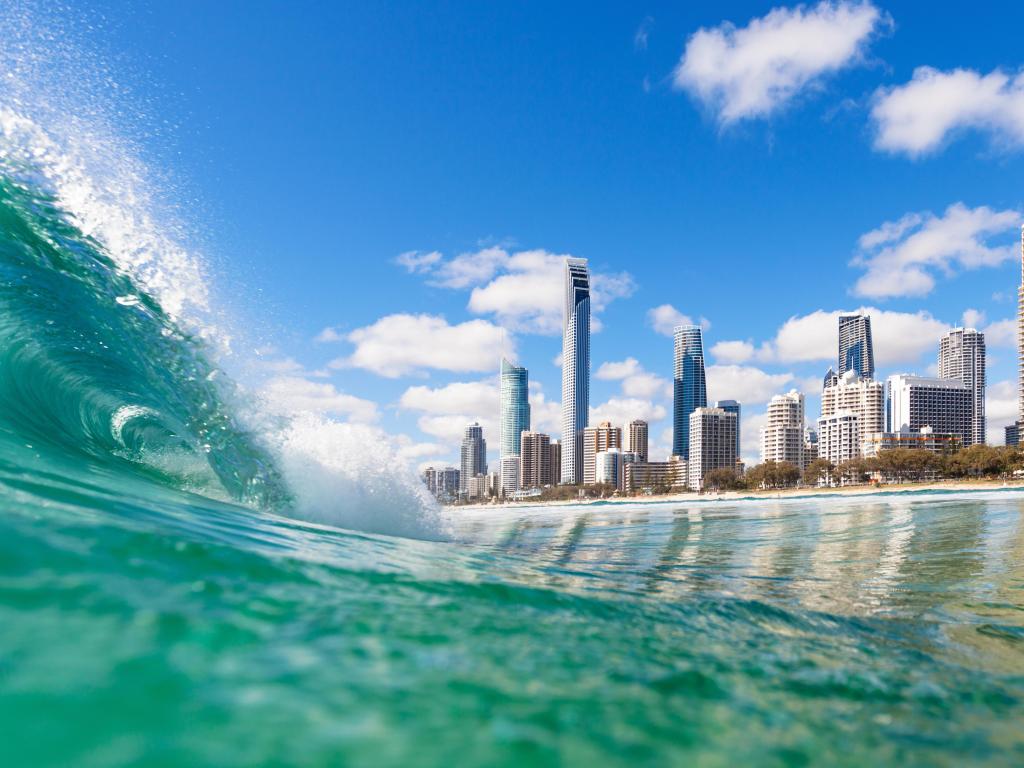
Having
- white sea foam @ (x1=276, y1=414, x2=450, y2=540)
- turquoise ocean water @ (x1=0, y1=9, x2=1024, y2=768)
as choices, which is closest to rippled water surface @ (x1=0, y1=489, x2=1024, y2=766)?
turquoise ocean water @ (x1=0, y1=9, x2=1024, y2=768)

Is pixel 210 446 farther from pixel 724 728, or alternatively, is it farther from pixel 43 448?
pixel 724 728

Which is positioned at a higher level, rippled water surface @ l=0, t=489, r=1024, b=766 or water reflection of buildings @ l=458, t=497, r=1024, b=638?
rippled water surface @ l=0, t=489, r=1024, b=766

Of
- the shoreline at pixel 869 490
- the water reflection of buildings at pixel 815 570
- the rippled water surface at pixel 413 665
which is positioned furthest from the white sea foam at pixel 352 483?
the shoreline at pixel 869 490

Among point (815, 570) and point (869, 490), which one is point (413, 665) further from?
point (869, 490)

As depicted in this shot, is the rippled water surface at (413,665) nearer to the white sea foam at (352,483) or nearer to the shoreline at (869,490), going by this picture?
the white sea foam at (352,483)

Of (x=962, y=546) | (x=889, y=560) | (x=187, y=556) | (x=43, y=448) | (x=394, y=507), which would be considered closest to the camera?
(x=187, y=556)

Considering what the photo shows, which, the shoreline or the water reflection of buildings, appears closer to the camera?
the water reflection of buildings

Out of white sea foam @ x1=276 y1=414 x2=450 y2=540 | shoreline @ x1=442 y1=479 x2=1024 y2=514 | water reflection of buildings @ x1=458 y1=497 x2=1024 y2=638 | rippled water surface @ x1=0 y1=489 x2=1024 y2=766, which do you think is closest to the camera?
rippled water surface @ x1=0 y1=489 x2=1024 y2=766

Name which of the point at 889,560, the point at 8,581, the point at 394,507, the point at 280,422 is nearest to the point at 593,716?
the point at 8,581

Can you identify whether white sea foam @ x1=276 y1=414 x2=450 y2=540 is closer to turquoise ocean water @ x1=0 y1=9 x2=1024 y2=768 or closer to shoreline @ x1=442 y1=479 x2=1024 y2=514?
turquoise ocean water @ x1=0 y1=9 x2=1024 y2=768
